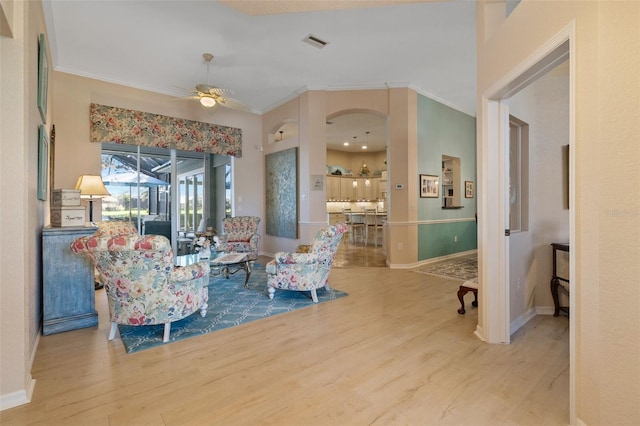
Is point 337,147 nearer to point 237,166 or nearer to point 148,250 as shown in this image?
point 237,166

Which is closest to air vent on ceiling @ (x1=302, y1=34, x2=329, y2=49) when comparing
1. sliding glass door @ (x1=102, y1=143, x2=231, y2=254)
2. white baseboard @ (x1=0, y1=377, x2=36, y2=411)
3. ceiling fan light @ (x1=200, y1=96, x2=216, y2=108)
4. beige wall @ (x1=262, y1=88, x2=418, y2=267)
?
beige wall @ (x1=262, y1=88, x2=418, y2=267)

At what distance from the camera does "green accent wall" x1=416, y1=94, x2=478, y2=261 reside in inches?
235

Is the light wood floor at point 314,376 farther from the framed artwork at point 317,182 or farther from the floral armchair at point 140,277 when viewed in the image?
the framed artwork at point 317,182

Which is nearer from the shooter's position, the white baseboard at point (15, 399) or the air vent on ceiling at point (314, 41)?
the white baseboard at point (15, 399)

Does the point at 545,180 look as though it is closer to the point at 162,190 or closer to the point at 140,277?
the point at 140,277

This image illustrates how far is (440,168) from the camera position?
6367 millimetres

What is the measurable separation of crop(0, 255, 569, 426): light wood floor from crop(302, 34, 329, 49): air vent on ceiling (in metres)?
3.66

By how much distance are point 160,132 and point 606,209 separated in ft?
20.7

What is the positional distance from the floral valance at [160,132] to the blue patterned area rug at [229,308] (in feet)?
9.65

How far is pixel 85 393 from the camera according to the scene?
1.88m

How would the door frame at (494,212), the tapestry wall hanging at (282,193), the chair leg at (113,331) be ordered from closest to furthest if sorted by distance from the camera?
the door frame at (494,212), the chair leg at (113,331), the tapestry wall hanging at (282,193)

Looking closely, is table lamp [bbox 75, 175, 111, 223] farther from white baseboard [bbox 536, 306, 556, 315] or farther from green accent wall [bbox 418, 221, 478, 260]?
white baseboard [bbox 536, 306, 556, 315]

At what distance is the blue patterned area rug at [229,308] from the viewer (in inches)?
106

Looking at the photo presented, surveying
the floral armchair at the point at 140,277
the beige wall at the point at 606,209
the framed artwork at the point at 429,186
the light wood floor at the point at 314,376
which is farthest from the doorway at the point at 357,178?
the beige wall at the point at 606,209
